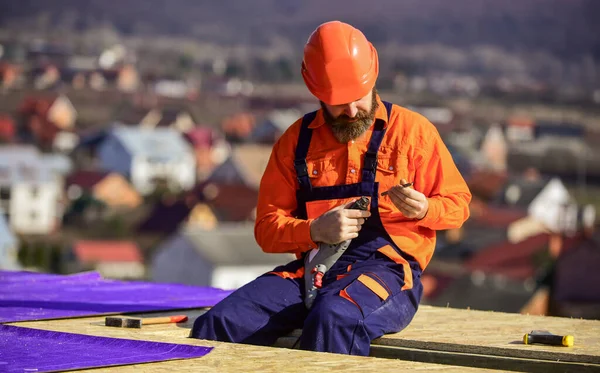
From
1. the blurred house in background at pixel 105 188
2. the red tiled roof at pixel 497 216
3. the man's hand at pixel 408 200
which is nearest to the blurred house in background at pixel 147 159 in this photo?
the blurred house in background at pixel 105 188

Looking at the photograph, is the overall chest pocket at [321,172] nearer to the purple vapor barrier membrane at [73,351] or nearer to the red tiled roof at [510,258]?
the purple vapor barrier membrane at [73,351]

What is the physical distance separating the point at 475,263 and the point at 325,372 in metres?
61.2

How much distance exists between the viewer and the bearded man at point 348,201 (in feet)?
18.5

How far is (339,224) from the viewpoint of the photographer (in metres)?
5.55

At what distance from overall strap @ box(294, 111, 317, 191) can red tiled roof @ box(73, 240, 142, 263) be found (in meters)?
53.1

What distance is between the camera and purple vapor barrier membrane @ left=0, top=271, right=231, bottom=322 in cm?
607

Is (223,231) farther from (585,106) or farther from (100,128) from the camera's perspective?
(585,106)

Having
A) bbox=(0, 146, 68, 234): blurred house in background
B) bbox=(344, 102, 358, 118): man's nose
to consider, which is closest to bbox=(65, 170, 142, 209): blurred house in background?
bbox=(0, 146, 68, 234): blurred house in background

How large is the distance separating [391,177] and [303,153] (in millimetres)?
430

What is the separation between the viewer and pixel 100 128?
394 feet

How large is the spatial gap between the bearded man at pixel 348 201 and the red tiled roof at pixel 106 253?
174 ft

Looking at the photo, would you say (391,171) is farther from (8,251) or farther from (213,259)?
(8,251)

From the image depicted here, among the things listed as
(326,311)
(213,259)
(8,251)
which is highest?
(326,311)

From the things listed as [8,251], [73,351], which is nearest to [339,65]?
[73,351]
